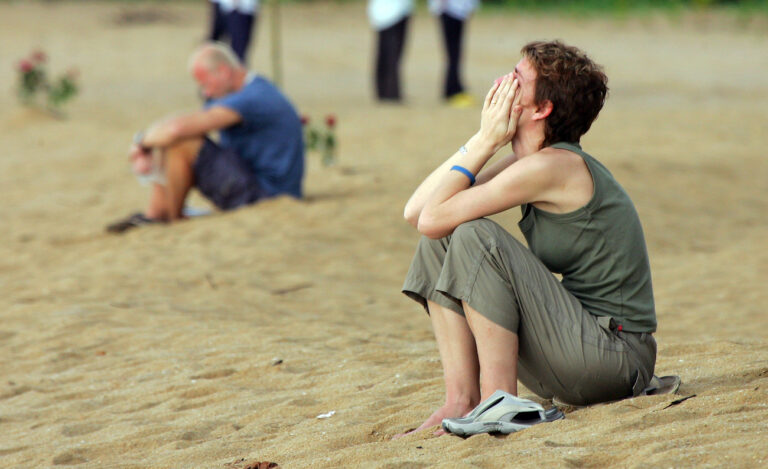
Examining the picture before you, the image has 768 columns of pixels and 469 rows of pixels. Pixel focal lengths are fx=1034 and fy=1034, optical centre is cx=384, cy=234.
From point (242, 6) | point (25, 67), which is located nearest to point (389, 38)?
point (242, 6)

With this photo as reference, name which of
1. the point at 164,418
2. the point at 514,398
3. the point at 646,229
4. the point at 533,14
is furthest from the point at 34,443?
the point at 533,14

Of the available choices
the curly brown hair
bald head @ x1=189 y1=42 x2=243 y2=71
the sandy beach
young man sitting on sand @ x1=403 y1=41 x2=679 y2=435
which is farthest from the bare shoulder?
bald head @ x1=189 y1=42 x2=243 y2=71

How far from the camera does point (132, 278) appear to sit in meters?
5.70

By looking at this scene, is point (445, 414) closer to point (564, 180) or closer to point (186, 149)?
point (564, 180)

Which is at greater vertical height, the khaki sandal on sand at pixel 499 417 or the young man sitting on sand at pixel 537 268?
the young man sitting on sand at pixel 537 268

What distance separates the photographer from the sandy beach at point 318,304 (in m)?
3.00

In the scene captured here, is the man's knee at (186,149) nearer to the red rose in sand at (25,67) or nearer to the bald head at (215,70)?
the bald head at (215,70)

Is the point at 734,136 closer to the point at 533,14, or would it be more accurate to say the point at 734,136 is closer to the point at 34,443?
the point at 34,443

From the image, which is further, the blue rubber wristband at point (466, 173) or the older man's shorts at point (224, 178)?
the older man's shorts at point (224, 178)

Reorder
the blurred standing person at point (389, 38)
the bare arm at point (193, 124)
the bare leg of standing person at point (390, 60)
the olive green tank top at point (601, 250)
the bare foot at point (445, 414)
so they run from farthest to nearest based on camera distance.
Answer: the bare leg of standing person at point (390, 60) < the blurred standing person at point (389, 38) < the bare arm at point (193, 124) < the bare foot at point (445, 414) < the olive green tank top at point (601, 250)

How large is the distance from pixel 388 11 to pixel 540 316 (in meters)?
9.49

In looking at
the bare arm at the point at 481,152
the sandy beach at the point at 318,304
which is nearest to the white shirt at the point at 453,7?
the sandy beach at the point at 318,304

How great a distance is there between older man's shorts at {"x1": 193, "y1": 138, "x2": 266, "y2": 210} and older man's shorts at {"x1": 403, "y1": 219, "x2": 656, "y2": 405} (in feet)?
12.4

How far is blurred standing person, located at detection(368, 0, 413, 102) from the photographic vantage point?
1200 centimetres
